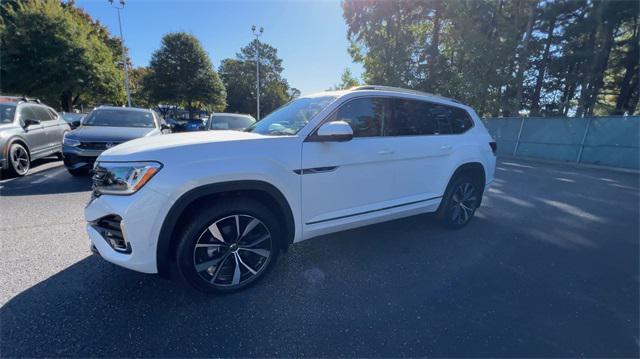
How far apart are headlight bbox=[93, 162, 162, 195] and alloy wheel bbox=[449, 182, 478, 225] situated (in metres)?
3.65

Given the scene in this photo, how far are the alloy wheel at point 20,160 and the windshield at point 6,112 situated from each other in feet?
2.33

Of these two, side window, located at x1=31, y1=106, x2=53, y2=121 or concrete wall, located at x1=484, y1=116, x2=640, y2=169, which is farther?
concrete wall, located at x1=484, y1=116, x2=640, y2=169

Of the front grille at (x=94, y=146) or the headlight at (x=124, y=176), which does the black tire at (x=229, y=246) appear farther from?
the front grille at (x=94, y=146)

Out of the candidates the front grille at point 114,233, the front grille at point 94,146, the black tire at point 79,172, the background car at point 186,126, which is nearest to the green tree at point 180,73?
the background car at point 186,126

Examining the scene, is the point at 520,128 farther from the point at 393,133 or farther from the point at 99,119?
the point at 99,119

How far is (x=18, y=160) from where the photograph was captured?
5.96 metres

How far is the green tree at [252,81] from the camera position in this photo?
49312mm

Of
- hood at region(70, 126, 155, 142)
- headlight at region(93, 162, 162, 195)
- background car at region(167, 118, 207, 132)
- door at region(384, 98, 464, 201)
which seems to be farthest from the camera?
background car at region(167, 118, 207, 132)

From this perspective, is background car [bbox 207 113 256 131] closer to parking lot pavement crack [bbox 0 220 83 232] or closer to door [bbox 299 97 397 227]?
parking lot pavement crack [bbox 0 220 83 232]

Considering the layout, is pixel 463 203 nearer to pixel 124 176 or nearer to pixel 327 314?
pixel 327 314

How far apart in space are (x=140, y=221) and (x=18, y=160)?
6.73 metres

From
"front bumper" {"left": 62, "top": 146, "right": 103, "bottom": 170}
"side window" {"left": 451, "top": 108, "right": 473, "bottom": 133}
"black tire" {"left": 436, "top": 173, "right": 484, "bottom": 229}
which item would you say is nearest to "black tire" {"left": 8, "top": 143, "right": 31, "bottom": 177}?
"front bumper" {"left": 62, "top": 146, "right": 103, "bottom": 170}

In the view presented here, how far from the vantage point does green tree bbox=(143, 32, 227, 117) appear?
2912cm

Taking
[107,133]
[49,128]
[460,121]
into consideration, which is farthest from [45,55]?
[460,121]
